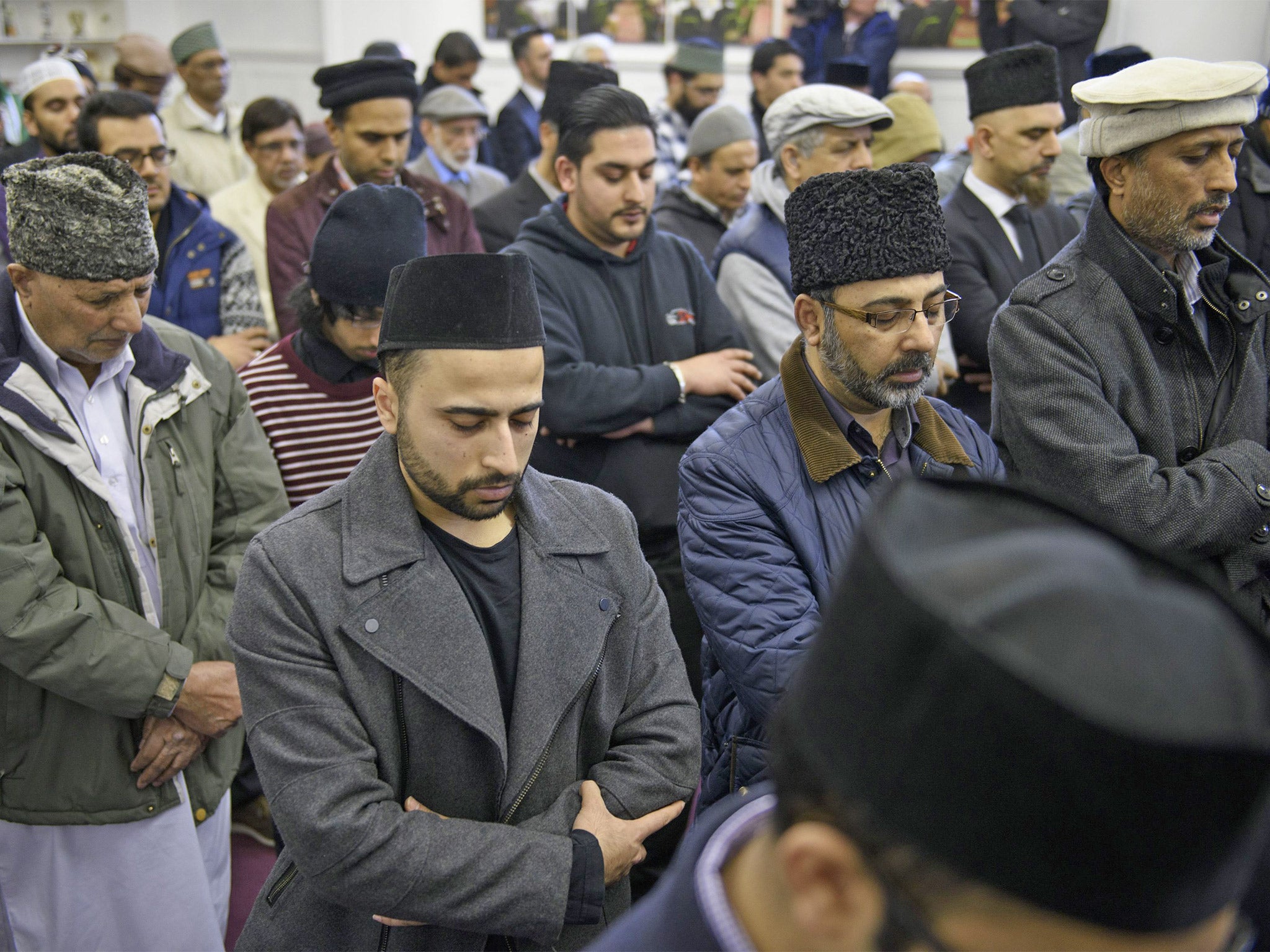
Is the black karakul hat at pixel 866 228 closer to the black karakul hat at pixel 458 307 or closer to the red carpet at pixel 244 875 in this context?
the black karakul hat at pixel 458 307

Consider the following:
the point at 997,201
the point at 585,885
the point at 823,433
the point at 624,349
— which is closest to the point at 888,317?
the point at 823,433

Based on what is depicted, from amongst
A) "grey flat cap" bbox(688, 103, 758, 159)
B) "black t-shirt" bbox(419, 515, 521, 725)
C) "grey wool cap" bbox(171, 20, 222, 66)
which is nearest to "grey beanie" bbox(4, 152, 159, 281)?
"black t-shirt" bbox(419, 515, 521, 725)

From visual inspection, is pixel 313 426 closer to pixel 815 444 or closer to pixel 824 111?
pixel 815 444

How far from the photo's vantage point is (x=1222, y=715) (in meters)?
0.72

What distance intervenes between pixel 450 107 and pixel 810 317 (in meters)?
4.02

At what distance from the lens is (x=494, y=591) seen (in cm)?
193

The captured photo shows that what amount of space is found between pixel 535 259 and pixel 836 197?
116cm

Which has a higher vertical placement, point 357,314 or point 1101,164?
point 1101,164

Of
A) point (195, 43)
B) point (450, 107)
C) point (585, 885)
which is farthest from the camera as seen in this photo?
point (195, 43)

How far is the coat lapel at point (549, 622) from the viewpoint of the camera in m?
1.85

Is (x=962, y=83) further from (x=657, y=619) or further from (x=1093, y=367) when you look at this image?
(x=657, y=619)

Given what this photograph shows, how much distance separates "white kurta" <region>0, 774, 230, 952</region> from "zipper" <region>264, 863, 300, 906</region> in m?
0.89

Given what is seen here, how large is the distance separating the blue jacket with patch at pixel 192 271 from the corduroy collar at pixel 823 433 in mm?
2287

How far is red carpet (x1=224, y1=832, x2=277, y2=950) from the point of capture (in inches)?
134
